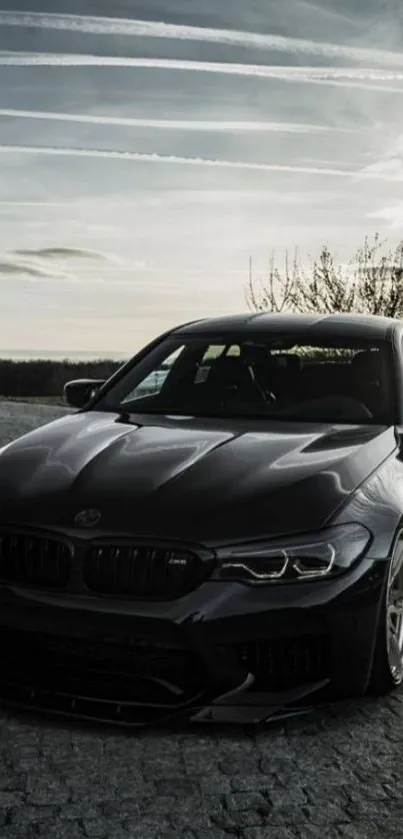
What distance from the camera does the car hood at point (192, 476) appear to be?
3830 mm

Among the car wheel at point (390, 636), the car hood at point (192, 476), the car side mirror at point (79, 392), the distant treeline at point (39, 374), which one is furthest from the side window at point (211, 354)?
the distant treeline at point (39, 374)

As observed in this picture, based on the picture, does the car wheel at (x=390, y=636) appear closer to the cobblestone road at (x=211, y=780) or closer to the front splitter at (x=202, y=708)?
the cobblestone road at (x=211, y=780)

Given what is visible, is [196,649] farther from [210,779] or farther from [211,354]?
[211,354]

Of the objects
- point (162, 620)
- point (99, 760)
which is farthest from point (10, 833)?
point (162, 620)

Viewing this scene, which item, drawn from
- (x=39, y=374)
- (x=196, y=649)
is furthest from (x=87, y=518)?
(x=39, y=374)

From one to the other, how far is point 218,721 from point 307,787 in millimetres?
396

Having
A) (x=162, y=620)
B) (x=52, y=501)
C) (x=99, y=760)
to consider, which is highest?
(x=52, y=501)

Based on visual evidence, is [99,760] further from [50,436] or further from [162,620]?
[50,436]

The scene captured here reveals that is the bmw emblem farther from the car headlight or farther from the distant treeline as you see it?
the distant treeline

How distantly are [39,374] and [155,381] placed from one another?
54.5m

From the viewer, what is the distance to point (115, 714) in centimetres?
381

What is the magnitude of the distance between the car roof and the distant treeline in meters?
49.7

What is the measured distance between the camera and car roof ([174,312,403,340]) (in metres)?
5.73

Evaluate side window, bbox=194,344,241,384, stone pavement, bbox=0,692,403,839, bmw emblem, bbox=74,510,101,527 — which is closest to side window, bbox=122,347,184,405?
side window, bbox=194,344,241,384
